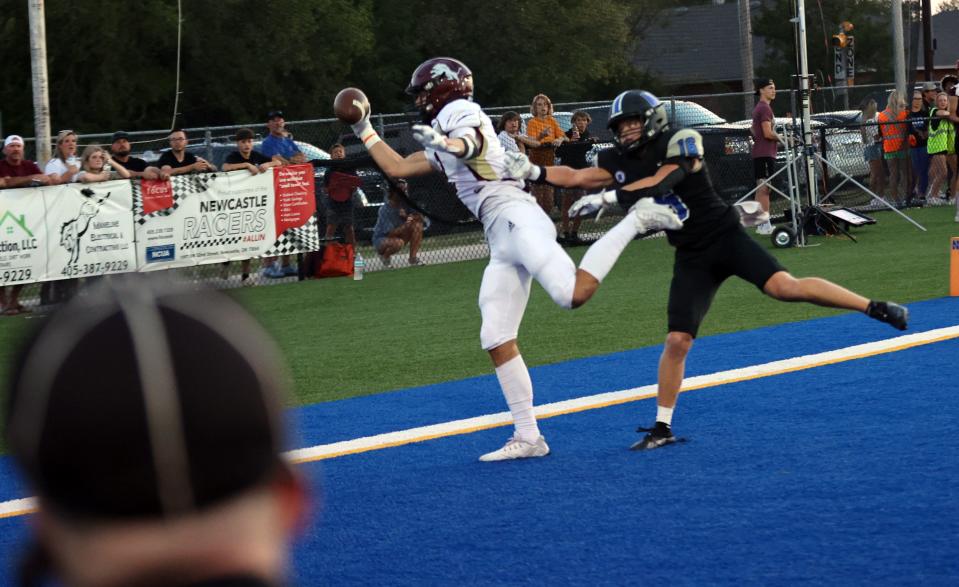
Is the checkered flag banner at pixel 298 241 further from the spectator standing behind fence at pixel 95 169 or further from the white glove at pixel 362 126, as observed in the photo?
the white glove at pixel 362 126

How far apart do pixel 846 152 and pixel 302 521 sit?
25.0 m

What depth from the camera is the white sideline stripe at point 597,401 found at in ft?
25.9

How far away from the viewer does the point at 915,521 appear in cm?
Result: 547

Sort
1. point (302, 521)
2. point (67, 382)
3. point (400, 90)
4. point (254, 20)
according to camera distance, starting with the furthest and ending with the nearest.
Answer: point (400, 90) < point (254, 20) < point (302, 521) < point (67, 382)

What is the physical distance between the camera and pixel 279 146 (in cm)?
1842

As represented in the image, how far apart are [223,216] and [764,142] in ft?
26.6

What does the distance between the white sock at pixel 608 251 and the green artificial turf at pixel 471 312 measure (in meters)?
3.12

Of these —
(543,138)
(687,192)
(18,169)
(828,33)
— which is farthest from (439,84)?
(828,33)

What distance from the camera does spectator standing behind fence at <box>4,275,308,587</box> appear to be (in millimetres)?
1167

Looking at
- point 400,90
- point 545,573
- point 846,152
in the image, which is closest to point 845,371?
point 545,573

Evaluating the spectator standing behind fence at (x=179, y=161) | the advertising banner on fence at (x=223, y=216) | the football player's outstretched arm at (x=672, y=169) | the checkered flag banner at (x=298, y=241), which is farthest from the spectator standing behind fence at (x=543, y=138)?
the football player's outstretched arm at (x=672, y=169)

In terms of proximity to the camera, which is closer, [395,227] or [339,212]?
[339,212]

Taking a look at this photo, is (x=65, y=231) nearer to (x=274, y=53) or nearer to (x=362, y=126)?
(x=362, y=126)

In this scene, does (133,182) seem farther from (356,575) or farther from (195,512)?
(195,512)
